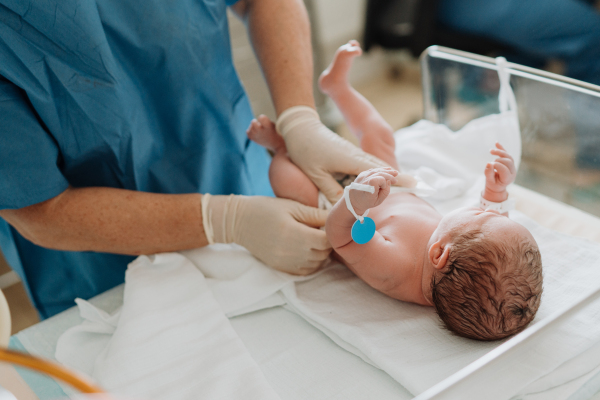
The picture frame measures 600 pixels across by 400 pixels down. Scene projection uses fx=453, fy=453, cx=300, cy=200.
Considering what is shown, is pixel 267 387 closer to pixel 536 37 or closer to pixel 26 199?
pixel 26 199

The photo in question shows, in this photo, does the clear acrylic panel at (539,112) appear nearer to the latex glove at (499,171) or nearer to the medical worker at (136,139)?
the latex glove at (499,171)

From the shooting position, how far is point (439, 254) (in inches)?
34.6

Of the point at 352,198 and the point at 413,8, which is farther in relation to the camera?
the point at 413,8

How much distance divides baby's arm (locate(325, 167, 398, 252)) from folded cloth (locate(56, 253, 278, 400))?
270mm

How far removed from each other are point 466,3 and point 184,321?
2.11 metres

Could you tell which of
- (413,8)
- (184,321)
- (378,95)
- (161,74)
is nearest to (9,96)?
(161,74)

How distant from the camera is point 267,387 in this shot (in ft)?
2.43

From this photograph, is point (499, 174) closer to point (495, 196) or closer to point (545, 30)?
point (495, 196)

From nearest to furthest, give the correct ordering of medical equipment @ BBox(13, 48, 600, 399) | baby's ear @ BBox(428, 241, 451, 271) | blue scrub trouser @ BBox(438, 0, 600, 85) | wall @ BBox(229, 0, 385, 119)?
medical equipment @ BBox(13, 48, 600, 399)
baby's ear @ BBox(428, 241, 451, 271)
blue scrub trouser @ BBox(438, 0, 600, 85)
wall @ BBox(229, 0, 385, 119)

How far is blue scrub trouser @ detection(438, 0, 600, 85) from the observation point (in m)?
1.98

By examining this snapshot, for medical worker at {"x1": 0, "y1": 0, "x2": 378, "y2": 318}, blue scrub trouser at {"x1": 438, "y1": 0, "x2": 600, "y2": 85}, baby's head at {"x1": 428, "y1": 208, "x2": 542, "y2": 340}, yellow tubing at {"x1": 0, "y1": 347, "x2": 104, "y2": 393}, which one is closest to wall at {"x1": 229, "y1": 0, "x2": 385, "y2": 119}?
blue scrub trouser at {"x1": 438, "y1": 0, "x2": 600, "y2": 85}

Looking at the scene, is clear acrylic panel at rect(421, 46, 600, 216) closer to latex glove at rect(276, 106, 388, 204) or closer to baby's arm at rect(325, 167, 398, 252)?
latex glove at rect(276, 106, 388, 204)

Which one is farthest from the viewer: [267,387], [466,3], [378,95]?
[378,95]

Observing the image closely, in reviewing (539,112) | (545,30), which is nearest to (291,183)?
(539,112)
